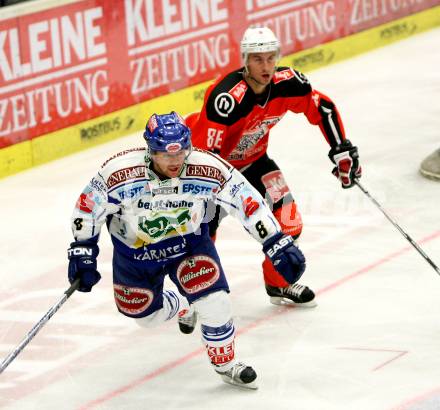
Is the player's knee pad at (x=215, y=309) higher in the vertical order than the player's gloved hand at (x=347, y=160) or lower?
lower

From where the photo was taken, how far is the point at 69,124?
444 inches

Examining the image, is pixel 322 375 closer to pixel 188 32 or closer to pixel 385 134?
pixel 385 134

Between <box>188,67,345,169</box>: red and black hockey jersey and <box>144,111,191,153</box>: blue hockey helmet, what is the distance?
1029mm

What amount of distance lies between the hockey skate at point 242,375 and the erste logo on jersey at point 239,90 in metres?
1.54

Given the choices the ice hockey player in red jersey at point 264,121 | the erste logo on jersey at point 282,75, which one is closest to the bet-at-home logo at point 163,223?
the ice hockey player in red jersey at point 264,121

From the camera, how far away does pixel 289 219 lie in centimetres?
765

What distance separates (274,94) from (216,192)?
4.14 feet

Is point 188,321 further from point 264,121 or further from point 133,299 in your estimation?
point 264,121

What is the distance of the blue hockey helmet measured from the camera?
20.1 ft

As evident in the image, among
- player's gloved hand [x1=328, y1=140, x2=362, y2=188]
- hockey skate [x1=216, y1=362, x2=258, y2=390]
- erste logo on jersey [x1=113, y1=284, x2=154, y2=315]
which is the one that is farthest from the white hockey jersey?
player's gloved hand [x1=328, y1=140, x2=362, y2=188]

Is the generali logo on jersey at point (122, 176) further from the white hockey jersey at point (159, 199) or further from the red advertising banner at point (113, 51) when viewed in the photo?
the red advertising banner at point (113, 51)

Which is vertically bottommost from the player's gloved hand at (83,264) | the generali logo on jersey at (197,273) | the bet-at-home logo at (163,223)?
the generali logo on jersey at (197,273)

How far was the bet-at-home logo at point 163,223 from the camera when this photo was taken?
6.38m

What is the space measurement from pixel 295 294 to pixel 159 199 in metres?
1.72
